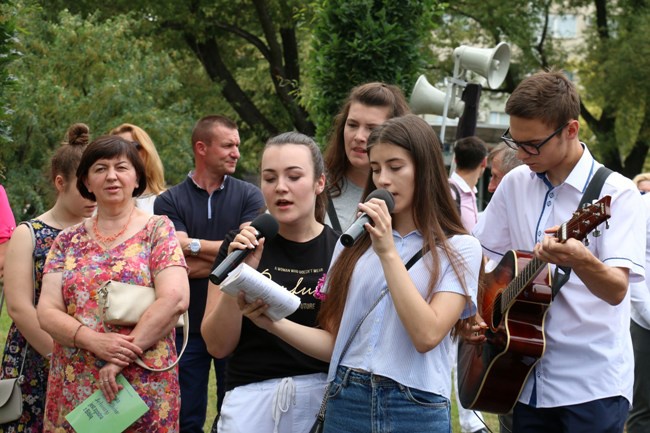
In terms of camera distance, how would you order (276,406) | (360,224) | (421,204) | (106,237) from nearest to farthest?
(360,224) → (421,204) → (276,406) → (106,237)

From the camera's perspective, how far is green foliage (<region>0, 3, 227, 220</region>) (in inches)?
683

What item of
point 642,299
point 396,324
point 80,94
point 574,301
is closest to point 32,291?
point 396,324

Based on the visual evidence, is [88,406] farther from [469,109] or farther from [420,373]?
[469,109]

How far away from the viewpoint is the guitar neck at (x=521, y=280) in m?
4.10

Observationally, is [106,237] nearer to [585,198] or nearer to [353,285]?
[353,285]

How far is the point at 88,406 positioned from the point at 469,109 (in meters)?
6.87

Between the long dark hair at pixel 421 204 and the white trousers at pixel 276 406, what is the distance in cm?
35

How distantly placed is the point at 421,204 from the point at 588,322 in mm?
986

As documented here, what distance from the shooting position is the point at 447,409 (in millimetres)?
3641

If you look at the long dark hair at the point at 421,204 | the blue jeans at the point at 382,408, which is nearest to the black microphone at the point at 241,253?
the long dark hair at the point at 421,204

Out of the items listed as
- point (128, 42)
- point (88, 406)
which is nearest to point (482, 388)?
point (88, 406)

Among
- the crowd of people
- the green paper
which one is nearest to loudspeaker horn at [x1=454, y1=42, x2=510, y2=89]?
the crowd of people

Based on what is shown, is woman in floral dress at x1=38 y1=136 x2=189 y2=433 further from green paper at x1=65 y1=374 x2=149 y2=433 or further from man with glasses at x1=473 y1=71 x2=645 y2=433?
man with glasses at x1=473 y1=71 x2=645 y2=433

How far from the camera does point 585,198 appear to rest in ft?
13.4
